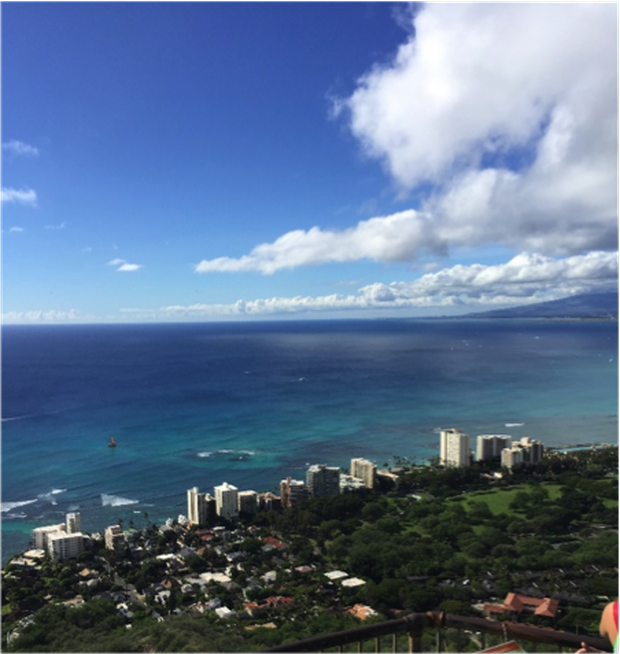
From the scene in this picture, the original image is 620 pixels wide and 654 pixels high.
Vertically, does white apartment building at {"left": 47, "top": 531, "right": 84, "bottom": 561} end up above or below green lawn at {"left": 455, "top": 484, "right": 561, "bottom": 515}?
above

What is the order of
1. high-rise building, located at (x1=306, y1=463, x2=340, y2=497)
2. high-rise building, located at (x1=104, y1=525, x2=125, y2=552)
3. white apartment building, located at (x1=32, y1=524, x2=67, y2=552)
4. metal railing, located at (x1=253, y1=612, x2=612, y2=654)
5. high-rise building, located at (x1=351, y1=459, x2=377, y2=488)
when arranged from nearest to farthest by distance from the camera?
metal railing, located at (x1=253, y1=612, x2=612, y2=654)
white apartment building, located at (x1=32, y1=524, x2=67, y2=552)
high-rise building, located at (x1=104, y1=525, x2=125, y2=552)
high-rise building, located at (x1=306, y1=463, x2=340, y2=497)
high-rise building, located at (x1=351, y1=459, x2=377, y2=488)

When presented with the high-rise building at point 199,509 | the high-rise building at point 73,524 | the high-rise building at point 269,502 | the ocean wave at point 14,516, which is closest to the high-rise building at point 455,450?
the high-rise building at point 269,502

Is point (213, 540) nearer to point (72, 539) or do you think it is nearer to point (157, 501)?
point (157, 501)

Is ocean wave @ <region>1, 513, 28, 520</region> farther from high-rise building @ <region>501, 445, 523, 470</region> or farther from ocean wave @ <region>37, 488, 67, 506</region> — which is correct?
high-rise building @ <region>501, 445, 523, 470</region>

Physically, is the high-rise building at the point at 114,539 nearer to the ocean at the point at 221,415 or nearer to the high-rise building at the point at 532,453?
the ocean at the point at 221,415

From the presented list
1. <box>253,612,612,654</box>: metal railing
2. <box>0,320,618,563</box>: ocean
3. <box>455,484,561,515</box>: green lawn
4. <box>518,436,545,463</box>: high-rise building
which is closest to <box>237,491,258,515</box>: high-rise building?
<box>0,320,618,563</box>: ocean

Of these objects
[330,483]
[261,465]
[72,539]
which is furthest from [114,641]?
[261,465]
